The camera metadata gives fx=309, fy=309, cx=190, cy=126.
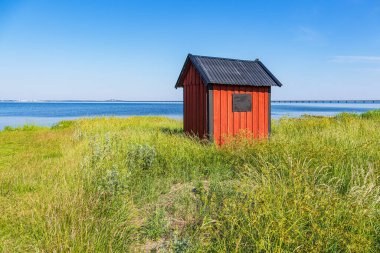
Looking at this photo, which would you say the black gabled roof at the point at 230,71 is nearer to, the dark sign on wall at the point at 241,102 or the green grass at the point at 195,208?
the dark sign on wall at the point at 241,102

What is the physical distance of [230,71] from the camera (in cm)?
1141

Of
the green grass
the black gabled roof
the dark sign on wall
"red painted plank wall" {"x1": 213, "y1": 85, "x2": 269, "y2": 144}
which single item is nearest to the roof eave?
the black gabled roof

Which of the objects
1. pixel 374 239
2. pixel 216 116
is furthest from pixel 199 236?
pixel 216 116

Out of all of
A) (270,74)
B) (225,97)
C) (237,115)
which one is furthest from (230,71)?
(270,74)

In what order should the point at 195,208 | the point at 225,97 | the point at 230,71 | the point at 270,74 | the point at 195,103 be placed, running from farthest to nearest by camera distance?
the point at 270,74
the point at 195,103
the point at 230,71
the point at 225,97
the point at 195,208

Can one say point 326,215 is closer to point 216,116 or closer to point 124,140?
point 216,116

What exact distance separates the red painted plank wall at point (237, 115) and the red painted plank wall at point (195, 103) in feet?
1.50

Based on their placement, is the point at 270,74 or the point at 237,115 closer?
the point at 237,115

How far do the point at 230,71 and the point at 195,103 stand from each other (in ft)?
5.73

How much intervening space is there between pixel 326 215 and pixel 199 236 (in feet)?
4.90

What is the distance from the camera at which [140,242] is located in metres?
3.89

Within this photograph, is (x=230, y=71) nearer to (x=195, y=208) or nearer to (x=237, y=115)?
(x=237, y=115)

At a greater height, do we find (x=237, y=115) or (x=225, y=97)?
(x=225, y=97)

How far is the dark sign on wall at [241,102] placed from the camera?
36.0 feet
